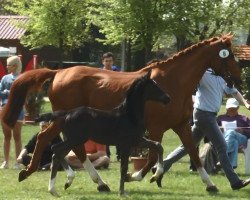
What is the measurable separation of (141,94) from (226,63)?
5.35 feet

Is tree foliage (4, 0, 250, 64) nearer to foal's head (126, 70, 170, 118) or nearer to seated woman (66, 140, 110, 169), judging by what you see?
seated woman (66, 140, 110, 169)

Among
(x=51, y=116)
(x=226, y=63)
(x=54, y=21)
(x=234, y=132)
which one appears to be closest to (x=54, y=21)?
(x=54, y=21)

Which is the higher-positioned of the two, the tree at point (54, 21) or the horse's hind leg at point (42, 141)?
the horse's hind leg at point (42, 141)

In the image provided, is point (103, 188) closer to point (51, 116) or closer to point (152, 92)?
point (51, 116)

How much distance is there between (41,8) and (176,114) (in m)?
35.9

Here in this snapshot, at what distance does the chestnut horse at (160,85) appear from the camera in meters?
10.2

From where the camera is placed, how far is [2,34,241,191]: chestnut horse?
1023 centimetres

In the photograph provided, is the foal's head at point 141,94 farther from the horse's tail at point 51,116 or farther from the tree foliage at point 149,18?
the tree foliage at point 149,18

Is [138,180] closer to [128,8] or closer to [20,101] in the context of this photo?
[20,101]

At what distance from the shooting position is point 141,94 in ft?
30.4

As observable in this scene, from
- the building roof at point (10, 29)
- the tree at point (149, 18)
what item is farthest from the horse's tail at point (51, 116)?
the building roof at point (10, 29)

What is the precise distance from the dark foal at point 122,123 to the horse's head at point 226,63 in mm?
1286

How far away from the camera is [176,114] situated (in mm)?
10242

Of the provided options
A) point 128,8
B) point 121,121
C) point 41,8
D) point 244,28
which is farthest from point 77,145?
point 244,28
